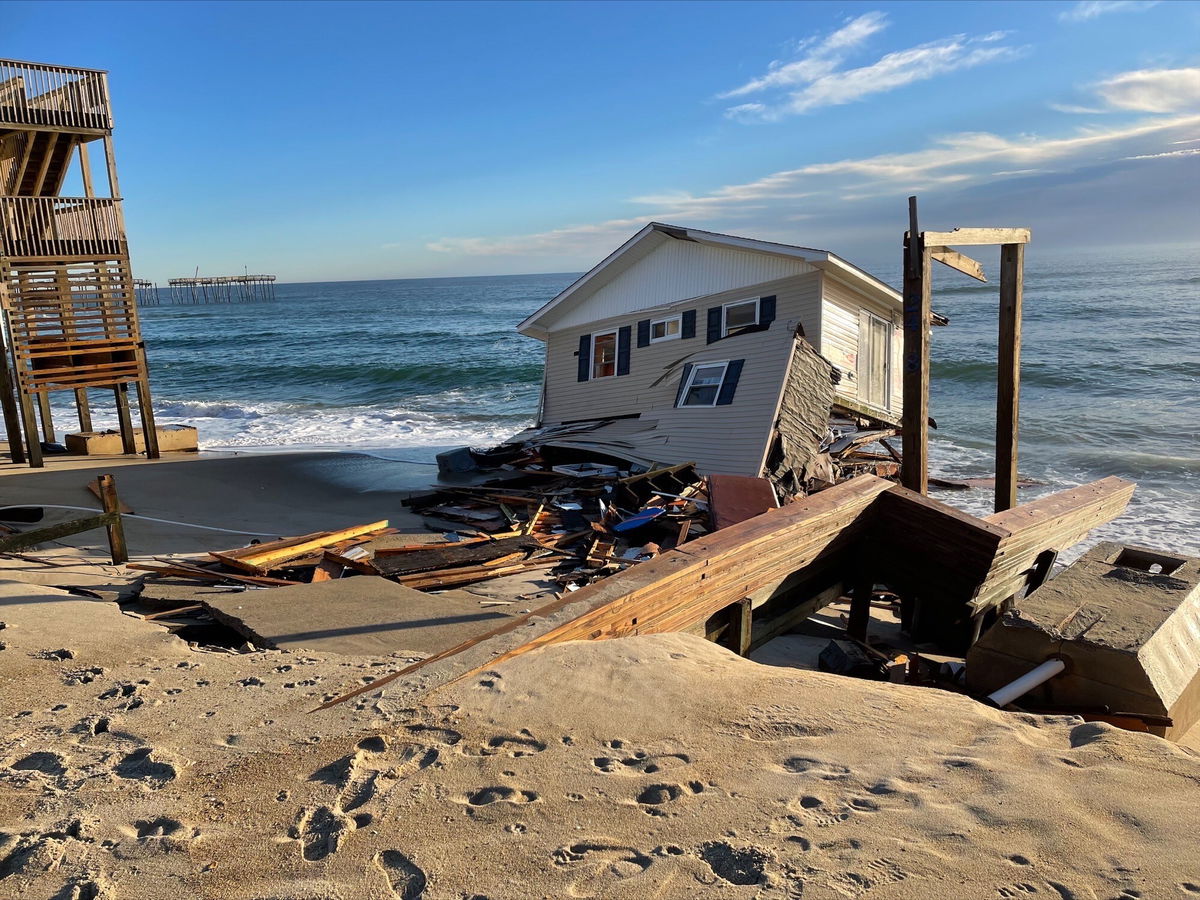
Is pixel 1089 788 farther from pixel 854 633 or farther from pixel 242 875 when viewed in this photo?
pixel 854 633

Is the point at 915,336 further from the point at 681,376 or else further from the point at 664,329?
the point at 664,329

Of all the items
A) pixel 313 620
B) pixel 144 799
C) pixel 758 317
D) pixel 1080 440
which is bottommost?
pixel 1080 440

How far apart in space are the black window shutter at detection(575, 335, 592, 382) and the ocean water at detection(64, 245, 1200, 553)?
4.46m

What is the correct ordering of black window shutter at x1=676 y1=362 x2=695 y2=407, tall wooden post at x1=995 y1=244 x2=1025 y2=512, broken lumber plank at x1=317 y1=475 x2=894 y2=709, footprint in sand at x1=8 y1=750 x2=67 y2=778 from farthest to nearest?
black window shutter at x1=676 y1=362 x2=695 y2=407
tall wooden post at x1=995 y1=244 x2=1025 y2=512
broken lumber plank at x1=317 y1=475 x2=894 y2=709
footprint in sand at x1=8 y1=750 x2=67 y2=778

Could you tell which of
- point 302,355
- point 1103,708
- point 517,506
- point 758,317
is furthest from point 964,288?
point 1103,708

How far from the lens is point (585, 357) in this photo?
2016 centimetres

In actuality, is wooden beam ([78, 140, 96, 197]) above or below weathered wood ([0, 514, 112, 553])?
above

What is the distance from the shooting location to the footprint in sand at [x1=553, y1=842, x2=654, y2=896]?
262 centimetres

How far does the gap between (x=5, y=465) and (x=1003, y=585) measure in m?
18.3

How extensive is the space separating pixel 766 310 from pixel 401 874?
15297 mm

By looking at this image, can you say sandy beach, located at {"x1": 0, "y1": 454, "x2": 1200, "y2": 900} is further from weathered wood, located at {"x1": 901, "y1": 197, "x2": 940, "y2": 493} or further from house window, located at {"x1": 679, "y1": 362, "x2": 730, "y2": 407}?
house window, located at {"x1": 679, "y1": 362, "x2": 730, "y2": 407}

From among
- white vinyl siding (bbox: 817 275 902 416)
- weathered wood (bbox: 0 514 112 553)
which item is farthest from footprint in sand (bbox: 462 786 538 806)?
white vinyl siding (bbox: 817 275 902 416)

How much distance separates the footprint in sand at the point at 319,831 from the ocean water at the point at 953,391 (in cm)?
1409

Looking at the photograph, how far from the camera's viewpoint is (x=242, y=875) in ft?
8.84
